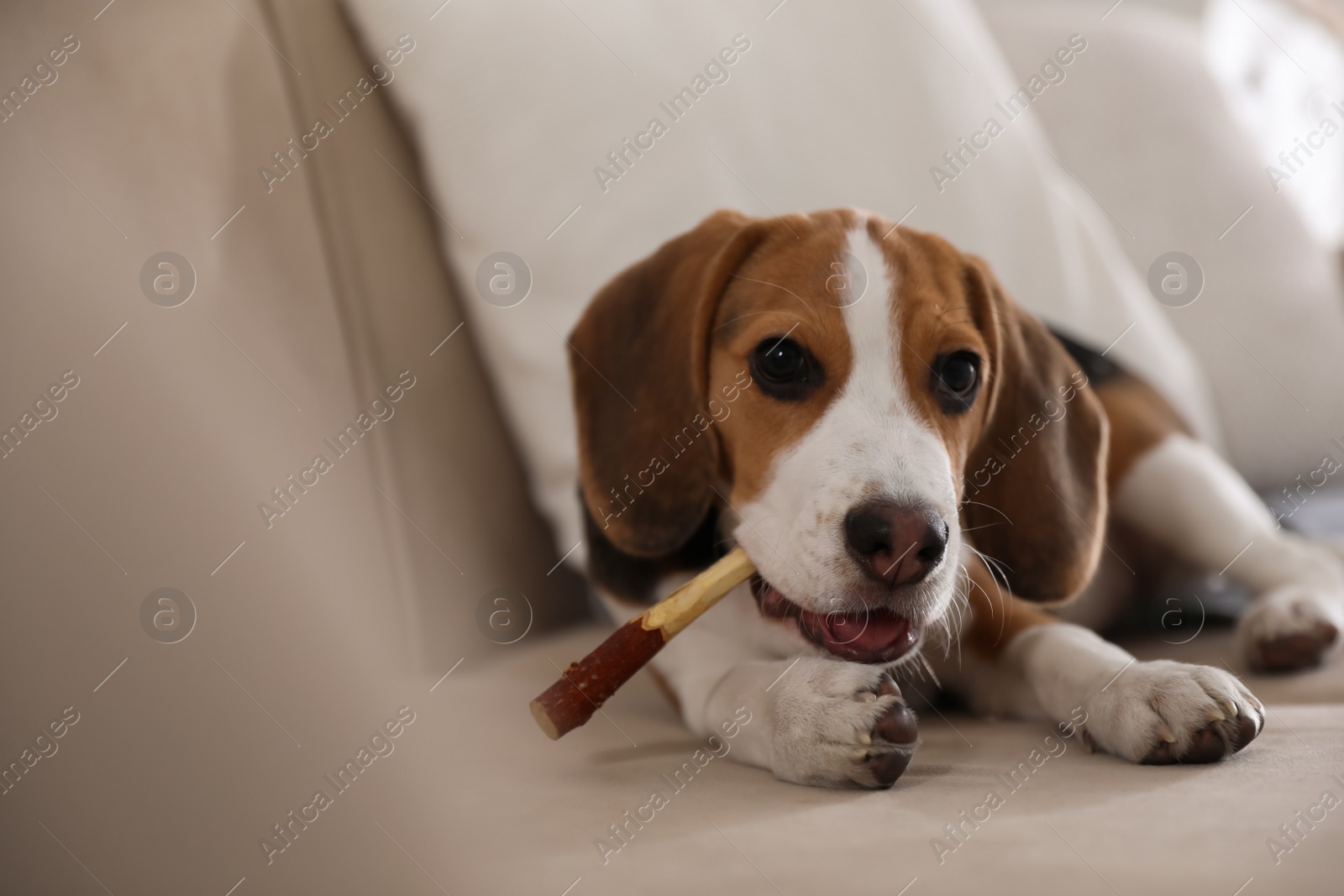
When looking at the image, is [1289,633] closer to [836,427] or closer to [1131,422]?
[1131,422]

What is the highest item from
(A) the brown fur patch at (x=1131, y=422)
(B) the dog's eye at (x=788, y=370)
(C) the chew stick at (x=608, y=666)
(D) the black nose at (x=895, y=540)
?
(B) the dog's eye at (x=788, y=370)

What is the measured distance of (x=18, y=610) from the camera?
101 centimetres

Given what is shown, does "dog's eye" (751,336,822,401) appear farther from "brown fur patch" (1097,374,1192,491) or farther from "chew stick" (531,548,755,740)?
"brown fur patch" (1097,374,1192,491)

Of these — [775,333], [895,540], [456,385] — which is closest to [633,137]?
[456,385]

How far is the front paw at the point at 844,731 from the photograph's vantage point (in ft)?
3.72

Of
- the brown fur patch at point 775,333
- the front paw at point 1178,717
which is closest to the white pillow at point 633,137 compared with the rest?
the brown fur patch at point 775,333

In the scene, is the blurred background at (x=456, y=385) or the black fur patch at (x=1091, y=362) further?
the black fur patch at (x=1091, y=362)

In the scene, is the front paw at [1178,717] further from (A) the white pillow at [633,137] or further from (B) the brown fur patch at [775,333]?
(A) the white pillow at [633,137]

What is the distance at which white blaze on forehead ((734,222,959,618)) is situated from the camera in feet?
3.99

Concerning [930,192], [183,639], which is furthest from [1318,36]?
[183,639]

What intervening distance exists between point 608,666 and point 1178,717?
0.66 meters

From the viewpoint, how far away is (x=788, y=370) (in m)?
1.38

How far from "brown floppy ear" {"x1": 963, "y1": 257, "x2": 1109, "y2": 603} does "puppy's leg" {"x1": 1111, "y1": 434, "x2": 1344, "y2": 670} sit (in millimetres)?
561

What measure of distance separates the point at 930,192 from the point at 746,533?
40.0 inches
